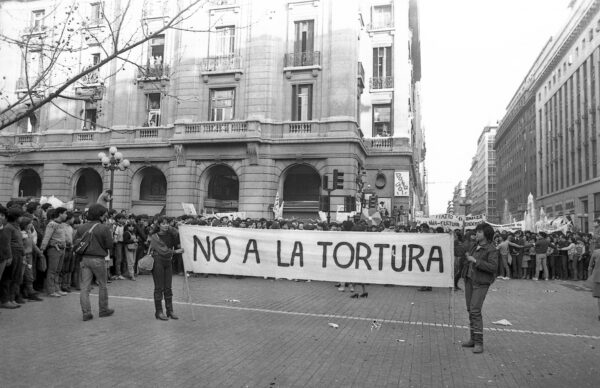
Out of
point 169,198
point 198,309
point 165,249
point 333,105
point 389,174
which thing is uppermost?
point 333,105

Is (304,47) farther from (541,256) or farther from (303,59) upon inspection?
(541,256)

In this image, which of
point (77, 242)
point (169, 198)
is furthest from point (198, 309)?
point (169, 198)

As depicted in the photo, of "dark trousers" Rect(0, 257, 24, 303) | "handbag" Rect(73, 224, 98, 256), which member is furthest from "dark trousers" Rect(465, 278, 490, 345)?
"dark trousers" Rect(0, 257, 24, 303)

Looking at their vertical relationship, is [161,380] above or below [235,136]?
below

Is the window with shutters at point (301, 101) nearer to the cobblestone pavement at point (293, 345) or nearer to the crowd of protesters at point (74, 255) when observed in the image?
the crowd of protesters at point (74, 255)

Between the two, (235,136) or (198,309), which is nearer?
(198,309)

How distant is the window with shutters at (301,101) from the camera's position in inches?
1243

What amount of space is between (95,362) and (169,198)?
26732 millimetres

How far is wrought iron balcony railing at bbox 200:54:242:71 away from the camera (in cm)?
3209

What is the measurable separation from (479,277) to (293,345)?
10.0 feet

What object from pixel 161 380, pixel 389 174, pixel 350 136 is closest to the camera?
pixel 161 380

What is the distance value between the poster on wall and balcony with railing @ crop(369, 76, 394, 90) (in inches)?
288

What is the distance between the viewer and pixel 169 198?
3216cm

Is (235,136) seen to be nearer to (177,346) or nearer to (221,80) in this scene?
(221,80)
